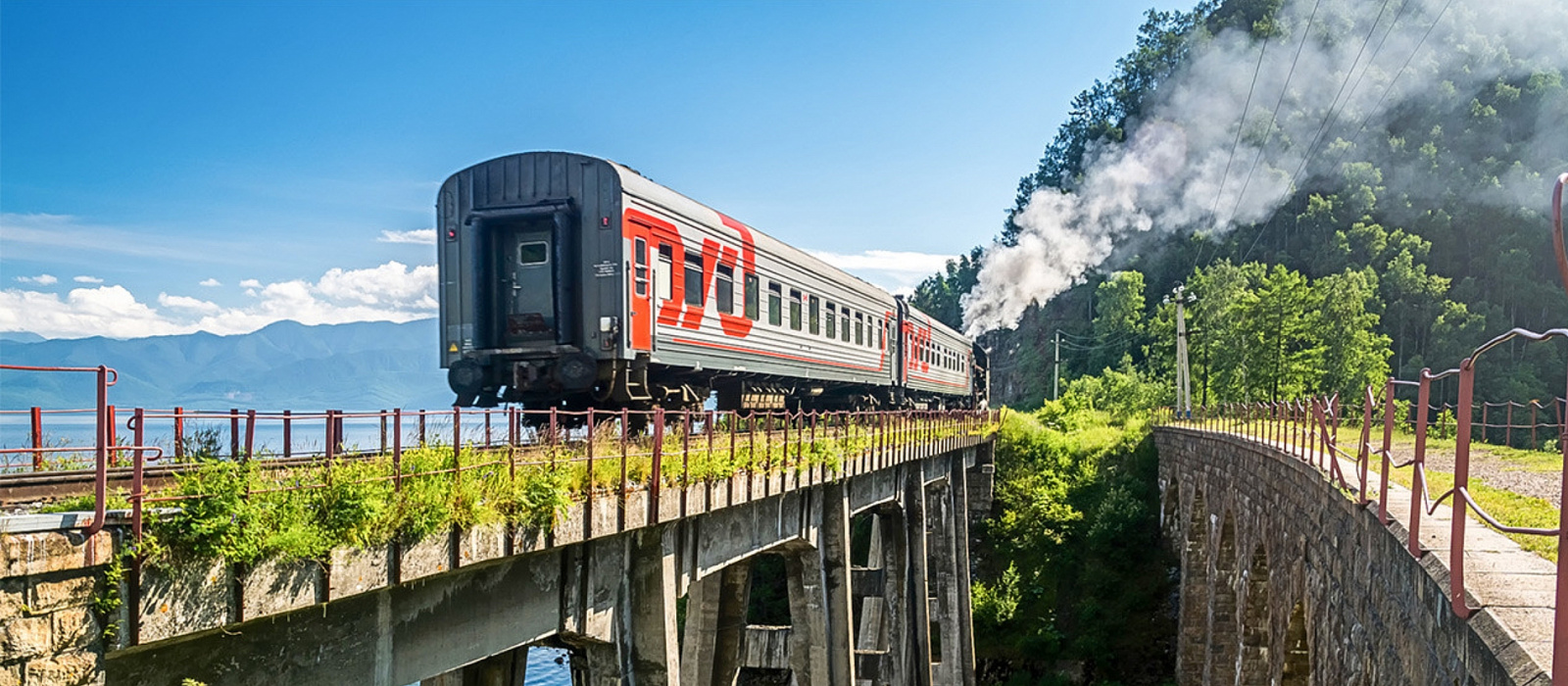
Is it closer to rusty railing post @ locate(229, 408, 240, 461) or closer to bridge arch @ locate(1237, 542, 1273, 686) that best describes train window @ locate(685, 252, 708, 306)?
rusty railing post @ locate(229, 408, 240, 461)

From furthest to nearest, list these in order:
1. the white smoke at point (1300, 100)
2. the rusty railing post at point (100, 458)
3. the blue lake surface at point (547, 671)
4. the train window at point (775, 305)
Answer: the white smoke at point (1300, 100) < the blue lake surface at point (547, 671) < the train window at point (775, 305) < the rusty railing post at point (100, 458)

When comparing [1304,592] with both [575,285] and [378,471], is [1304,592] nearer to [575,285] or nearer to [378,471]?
[575,285]

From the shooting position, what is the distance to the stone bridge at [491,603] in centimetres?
361

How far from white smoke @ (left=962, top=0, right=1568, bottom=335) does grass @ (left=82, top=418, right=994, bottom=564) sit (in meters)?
52.9

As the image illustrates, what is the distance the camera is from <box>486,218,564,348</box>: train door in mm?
9891

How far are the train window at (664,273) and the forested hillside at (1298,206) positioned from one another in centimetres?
2712

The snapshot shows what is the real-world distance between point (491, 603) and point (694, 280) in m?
5.88

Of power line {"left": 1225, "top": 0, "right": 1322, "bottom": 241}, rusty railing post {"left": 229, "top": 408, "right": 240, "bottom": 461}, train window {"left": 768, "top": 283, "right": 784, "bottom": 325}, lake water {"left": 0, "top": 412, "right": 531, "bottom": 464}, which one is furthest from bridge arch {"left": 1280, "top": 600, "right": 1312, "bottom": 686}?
power line {"left": 1225, "top": 0, "right": 1322, "bottom": 241}

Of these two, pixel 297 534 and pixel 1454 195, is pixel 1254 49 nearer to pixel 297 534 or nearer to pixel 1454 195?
pixel 1454 195

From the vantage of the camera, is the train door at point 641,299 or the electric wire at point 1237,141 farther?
the electric wire at point 1237,141

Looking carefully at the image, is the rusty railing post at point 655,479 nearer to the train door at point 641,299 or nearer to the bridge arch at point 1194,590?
the train door at point 641,299

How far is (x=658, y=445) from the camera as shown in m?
7.23

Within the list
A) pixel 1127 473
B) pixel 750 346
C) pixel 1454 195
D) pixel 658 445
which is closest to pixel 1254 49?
pixel 1454 195

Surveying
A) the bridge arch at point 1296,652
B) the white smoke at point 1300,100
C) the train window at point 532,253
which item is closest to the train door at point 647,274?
the train window at point 532,253
